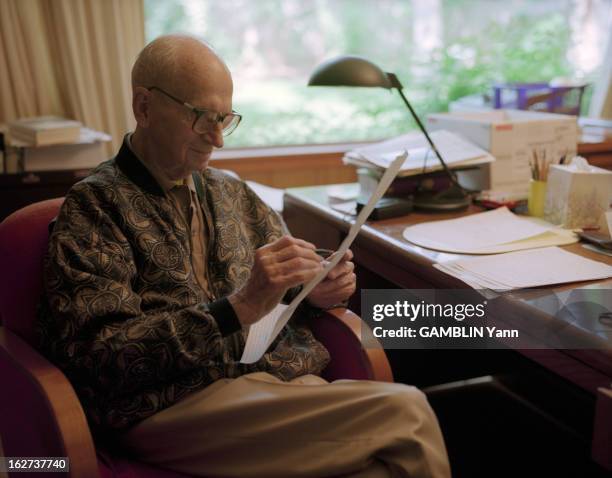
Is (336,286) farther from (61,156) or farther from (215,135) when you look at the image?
(61,156)

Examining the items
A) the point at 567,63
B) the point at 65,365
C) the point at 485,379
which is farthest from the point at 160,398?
the point at 567,63

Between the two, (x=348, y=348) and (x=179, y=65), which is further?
(x=348, y=348)

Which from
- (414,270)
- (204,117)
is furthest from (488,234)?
(204,117)

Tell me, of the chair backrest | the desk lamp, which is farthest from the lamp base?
the chair backrest

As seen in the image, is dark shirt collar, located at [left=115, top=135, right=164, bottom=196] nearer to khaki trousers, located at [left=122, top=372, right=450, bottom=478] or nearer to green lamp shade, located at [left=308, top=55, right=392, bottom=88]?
khaki trousers, located at [left=122, top=372, right=450, bottom=478]

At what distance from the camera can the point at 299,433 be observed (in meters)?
1.09

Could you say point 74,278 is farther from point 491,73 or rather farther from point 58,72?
point 491,73

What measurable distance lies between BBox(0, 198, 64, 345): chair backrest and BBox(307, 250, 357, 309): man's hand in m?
0.56

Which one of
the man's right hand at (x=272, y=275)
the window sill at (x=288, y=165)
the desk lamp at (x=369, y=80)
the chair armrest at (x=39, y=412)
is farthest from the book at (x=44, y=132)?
the man's right hand at (x=272, y=275)

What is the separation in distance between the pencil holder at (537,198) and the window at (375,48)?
1.33m

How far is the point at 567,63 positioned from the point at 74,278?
3288 millimetres

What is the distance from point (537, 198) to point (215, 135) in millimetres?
949

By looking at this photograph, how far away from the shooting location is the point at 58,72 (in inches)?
95.0

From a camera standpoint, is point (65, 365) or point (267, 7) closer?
point (65, 365)
